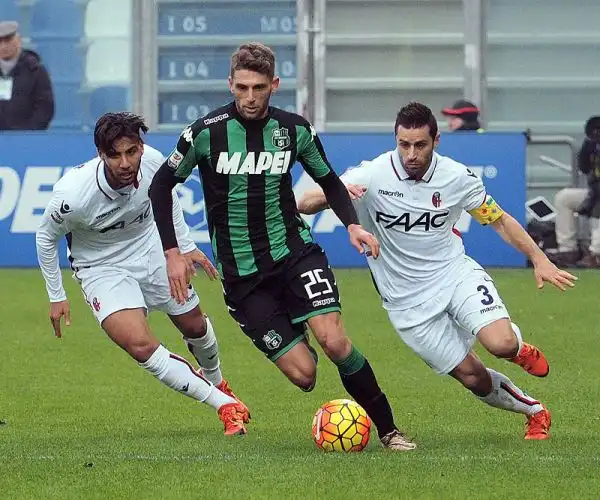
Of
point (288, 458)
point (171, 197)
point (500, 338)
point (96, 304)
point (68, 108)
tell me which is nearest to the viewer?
point (288, 458)

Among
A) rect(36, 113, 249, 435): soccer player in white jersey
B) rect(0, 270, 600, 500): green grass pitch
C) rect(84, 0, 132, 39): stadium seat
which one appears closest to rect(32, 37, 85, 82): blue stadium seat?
rect(84, 0, 132, 39): stadium seat

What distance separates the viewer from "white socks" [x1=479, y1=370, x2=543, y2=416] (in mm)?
8672

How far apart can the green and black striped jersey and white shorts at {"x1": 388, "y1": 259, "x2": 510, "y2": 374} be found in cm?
77

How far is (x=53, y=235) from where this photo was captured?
906cm

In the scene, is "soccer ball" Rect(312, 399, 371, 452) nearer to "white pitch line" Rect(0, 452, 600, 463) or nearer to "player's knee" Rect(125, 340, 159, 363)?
"white pitch line" Rect(0, 452, 600, 463)

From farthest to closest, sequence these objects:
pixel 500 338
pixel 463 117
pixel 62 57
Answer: pixel 62 57
pixel 463 117
pixel 500 338

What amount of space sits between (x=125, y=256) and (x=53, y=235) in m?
0.55

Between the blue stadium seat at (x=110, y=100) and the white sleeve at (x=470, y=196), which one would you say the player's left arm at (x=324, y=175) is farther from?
the blue stadium seat at (x=110, y=100)

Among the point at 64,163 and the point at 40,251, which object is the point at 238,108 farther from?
the point at 64,163

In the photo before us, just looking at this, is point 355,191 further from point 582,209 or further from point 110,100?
point 110,100

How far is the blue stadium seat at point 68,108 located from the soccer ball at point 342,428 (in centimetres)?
1302

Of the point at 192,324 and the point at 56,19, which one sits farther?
the point at 56,19

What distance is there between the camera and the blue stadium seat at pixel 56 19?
21062mm

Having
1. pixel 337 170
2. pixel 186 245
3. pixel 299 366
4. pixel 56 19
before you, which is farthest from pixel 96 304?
pixel 56 19
